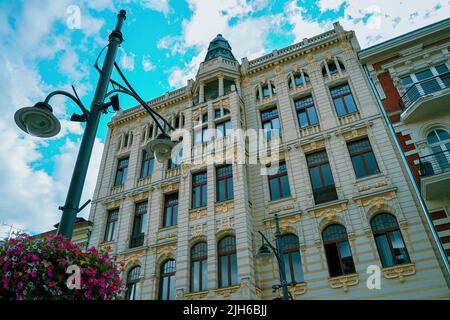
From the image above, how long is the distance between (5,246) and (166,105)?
21631mm

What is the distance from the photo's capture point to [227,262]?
16.5 metres

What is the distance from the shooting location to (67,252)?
16.0 feet

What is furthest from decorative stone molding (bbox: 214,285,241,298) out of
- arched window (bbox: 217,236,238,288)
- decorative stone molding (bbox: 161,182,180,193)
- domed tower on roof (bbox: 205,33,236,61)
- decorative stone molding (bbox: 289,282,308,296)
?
domed tower on roof (bbox: 205,33,236,61)

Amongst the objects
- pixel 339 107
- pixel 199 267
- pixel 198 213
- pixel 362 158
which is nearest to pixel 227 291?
pixel 199 267

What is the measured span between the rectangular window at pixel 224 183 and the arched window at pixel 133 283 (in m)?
6.23

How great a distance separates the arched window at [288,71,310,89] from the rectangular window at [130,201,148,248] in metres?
12.5

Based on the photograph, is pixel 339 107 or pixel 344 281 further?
pixel 339 107

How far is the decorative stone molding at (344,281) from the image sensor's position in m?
14.0

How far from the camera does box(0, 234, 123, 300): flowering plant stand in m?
4.45

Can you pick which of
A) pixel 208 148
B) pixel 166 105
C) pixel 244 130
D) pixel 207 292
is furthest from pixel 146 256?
pixel 166 105

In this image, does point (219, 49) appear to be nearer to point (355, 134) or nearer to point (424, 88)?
point (355, 134)

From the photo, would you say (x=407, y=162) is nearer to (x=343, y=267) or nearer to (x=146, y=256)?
(x=343, y=267)

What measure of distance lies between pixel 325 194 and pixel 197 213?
6.95 m

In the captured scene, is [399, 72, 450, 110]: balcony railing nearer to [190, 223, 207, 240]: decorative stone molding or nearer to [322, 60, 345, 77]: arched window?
[322, 60, 345, 77]: arched window
